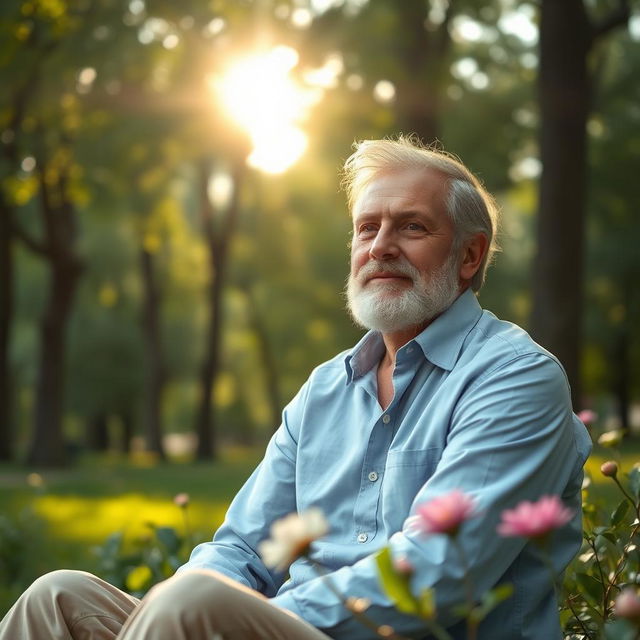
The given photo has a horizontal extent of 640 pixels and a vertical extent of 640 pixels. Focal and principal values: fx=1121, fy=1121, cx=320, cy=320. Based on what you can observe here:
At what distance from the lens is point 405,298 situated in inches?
134

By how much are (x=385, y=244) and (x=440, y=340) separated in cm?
39

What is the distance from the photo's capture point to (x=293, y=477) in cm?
346

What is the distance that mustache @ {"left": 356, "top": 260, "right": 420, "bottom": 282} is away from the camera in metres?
3.45

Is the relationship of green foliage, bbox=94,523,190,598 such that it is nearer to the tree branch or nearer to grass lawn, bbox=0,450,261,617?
grass lawn, bbox=0,450,261,617

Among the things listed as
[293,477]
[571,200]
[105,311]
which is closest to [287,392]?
[105,311]

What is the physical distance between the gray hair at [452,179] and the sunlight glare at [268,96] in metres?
12.2

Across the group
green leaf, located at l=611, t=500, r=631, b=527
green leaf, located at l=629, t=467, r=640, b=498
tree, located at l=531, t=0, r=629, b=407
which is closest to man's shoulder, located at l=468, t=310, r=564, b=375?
green leaf, located at l=629, t=467, r=640, b=498

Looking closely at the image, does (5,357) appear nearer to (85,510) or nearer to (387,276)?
(85,510)

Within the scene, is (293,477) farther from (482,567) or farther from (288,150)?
(288,150)

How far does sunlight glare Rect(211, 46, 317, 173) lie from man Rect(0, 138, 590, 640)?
12.3 m

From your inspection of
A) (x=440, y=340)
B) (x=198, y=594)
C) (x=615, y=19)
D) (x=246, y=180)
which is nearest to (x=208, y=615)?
(x=198, y=594)

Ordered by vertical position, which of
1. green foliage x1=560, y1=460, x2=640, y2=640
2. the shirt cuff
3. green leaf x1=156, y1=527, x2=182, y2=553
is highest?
the shirt cuff

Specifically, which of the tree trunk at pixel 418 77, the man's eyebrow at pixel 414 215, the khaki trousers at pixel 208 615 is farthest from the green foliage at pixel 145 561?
the tree trunk at pixel 418 77

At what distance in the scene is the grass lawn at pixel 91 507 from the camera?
684 centimetres
